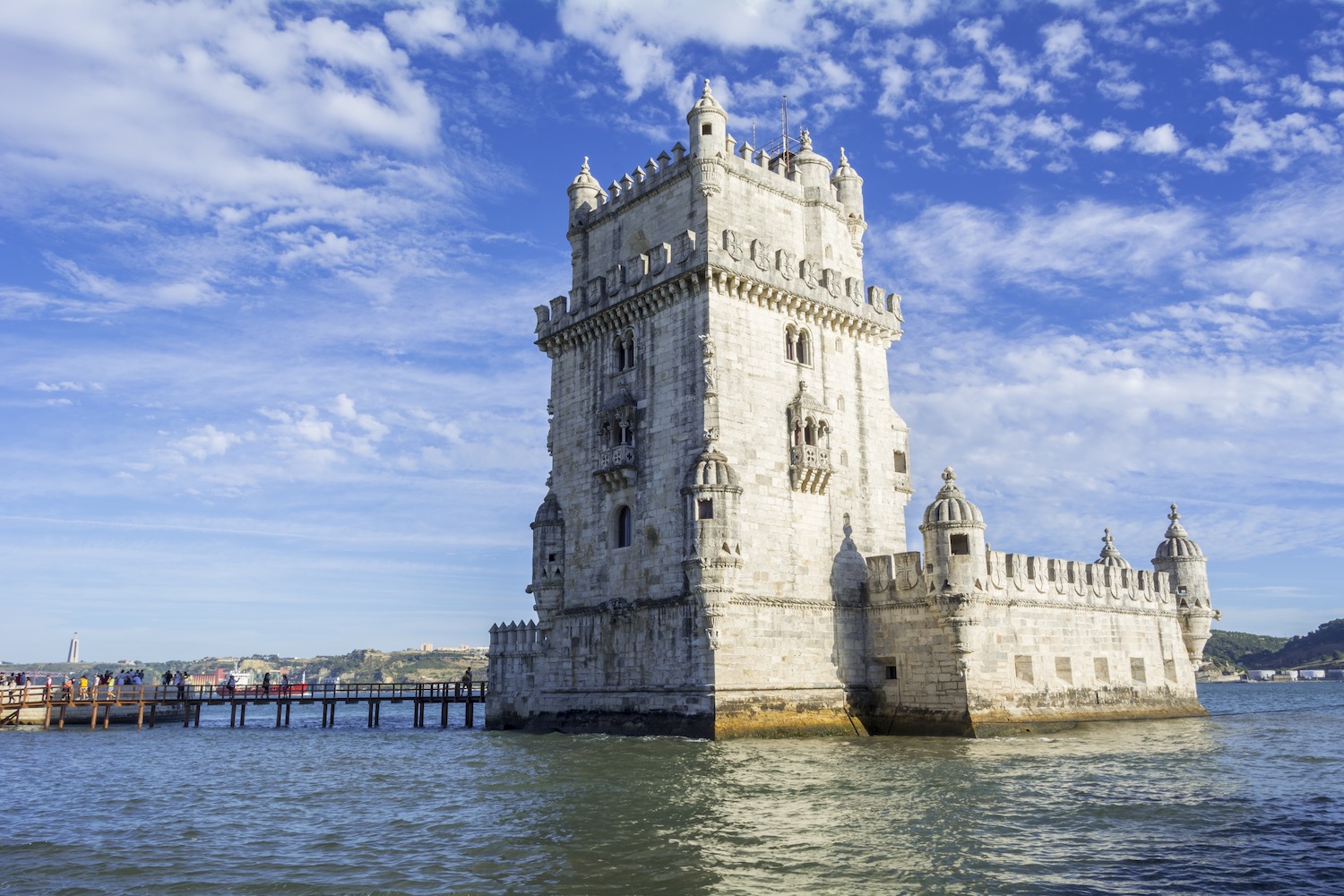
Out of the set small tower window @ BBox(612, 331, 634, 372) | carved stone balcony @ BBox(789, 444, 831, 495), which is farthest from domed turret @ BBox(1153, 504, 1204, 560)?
small tower window @ BBox(612, 331, 634, 372)

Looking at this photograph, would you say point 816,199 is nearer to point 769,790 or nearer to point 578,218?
point 578,218

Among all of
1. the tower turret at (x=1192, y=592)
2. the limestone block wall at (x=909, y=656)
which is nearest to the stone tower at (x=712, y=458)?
the limestone block wall at (x=909, y=656)

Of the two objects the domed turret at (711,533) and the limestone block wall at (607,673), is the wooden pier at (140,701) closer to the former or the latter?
the limestone block wall at (607,673)

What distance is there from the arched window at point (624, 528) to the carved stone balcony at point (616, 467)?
90 cm

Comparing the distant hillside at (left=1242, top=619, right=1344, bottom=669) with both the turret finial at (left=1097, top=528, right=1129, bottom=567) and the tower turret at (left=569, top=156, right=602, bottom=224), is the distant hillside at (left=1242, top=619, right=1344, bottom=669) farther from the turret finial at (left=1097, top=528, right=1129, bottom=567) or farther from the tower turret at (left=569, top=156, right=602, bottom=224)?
the tower turret at (left=569, top=156, right=602, bottom=224)

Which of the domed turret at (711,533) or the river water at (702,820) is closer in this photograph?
the river water at (702,820)

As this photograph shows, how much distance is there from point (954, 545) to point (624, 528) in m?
11.4

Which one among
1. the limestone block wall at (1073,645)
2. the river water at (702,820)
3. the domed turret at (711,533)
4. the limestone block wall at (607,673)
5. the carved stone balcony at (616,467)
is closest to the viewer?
the river water at (702,820)

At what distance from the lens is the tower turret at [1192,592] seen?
4616cm

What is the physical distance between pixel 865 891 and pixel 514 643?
2893 centimetres

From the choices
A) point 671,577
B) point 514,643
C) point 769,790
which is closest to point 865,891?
point 769,790

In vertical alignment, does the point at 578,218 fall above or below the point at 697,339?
above

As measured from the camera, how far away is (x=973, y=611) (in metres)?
32.5

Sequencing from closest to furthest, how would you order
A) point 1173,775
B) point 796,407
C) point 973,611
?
1. point 1173,775
2. point 973,611
3. point 796,407
